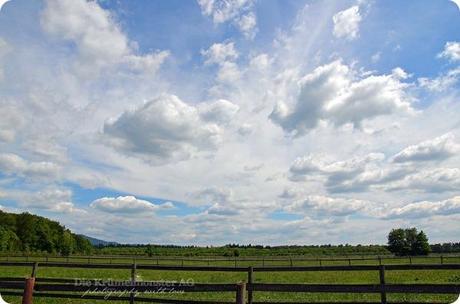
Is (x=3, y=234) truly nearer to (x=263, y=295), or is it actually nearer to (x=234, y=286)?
(x=263, y=295)

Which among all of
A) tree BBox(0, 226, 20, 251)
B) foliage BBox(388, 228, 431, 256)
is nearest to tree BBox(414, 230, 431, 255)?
foliage BBox(388, 228, 431, 256)

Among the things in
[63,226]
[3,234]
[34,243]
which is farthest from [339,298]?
[63,226]

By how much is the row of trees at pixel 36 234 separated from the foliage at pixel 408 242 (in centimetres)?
7465

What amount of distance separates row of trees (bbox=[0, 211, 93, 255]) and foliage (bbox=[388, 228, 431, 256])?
245ft

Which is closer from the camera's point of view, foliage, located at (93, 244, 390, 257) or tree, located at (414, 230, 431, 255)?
tree, located at (414, 230, 431, 255)

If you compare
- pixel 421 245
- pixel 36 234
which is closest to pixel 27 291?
pixel 421 245

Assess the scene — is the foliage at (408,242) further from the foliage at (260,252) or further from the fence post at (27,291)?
the fence post at (27,291)

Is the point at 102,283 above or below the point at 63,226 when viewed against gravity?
below

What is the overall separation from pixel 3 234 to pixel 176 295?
79.8m

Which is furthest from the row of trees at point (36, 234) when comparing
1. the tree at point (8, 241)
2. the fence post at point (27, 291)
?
the fence post at point (27, 291)

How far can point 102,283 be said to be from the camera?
1122 cm

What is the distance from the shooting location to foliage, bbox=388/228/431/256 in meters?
80.0

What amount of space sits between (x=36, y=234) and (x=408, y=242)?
264 feet

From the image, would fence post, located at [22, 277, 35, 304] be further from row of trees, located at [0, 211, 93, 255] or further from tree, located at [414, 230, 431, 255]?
row of trees, located at [0, 211, 93, 255]
